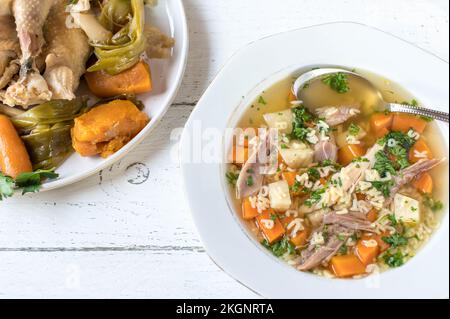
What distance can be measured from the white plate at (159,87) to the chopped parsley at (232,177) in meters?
0.39

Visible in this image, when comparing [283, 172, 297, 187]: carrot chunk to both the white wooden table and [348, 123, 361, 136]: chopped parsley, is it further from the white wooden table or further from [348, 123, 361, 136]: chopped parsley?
the white wooden table

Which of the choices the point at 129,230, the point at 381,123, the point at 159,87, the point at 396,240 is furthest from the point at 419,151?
the point at 129,230

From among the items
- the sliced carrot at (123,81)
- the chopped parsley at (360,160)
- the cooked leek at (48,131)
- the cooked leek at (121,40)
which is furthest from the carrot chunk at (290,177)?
the cooked leek at (48,131)

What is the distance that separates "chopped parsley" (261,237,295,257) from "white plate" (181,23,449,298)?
39mm

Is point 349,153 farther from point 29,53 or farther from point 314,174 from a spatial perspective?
point 29,53

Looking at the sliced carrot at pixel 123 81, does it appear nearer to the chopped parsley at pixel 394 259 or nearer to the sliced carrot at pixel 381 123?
the sliced carrot at pixel 381 123

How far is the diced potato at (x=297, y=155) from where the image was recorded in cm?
247

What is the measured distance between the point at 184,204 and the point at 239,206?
0.91 ft

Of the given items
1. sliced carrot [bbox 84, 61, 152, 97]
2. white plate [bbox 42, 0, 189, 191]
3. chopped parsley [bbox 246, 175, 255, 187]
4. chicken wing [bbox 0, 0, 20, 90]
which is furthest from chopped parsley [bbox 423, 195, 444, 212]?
chicken wing [bbox 0, 0, 20, 90]

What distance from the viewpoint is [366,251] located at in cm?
237

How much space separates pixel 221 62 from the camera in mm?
2736

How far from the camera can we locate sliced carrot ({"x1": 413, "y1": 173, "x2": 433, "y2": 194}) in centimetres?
247

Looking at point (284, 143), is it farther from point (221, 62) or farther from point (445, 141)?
point (445, 141)

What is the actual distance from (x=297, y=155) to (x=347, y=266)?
1.67 feet
